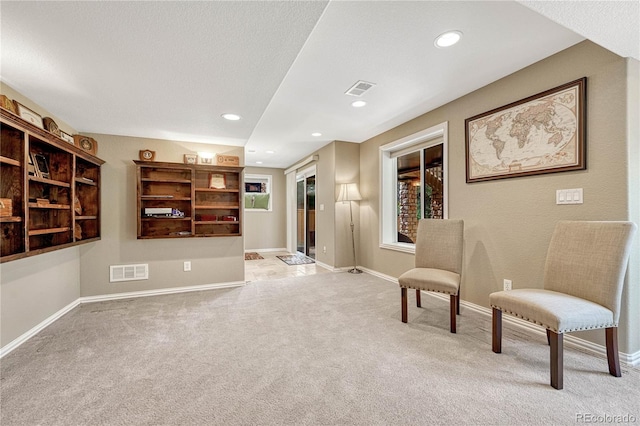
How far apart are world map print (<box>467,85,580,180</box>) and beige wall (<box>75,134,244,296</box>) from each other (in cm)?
348

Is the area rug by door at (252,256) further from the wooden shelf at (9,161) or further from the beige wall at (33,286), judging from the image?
the wooden shelf at (9,161)

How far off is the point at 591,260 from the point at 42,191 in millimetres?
4552

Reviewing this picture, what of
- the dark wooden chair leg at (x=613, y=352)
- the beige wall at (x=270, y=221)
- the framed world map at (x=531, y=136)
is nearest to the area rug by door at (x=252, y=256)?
the beige wall at (x=270, y=221)

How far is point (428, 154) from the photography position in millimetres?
3936

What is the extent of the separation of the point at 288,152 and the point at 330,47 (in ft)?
12.3

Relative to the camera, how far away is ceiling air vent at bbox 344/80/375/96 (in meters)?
2.75

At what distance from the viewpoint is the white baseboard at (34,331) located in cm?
218

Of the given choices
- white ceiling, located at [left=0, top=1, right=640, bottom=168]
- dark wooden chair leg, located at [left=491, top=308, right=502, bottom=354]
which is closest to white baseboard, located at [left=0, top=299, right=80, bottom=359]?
white ceiling, located at [left=0, top=1, right=640, bottom=168]

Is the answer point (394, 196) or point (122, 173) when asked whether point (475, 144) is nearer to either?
point (394, 196)

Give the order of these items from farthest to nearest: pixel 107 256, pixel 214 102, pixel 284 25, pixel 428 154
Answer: pixel 428 154 → pixel 107 256 → pixel 214 102 → pixel 284 25

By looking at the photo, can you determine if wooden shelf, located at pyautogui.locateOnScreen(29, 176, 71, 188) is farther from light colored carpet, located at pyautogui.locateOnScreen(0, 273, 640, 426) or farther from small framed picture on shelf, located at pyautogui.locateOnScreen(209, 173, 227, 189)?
small framed picture on shelf, located at pyautogui.locateOnScreen(209, 173, 227, 189)

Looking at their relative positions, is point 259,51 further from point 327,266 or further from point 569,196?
point 327,266

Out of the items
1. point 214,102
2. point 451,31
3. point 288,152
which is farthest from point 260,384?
point 288,152

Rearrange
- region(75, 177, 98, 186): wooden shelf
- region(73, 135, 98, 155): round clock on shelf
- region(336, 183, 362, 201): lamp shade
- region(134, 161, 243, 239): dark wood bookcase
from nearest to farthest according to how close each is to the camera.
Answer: region(75, 177, 98, 186): wooden shelf → region(73, 135, 98, 155): round clock on shelf → region(134, 161, 243, 239): dark wood bookcase → region(336, 183, 362, 201): lamp shade
